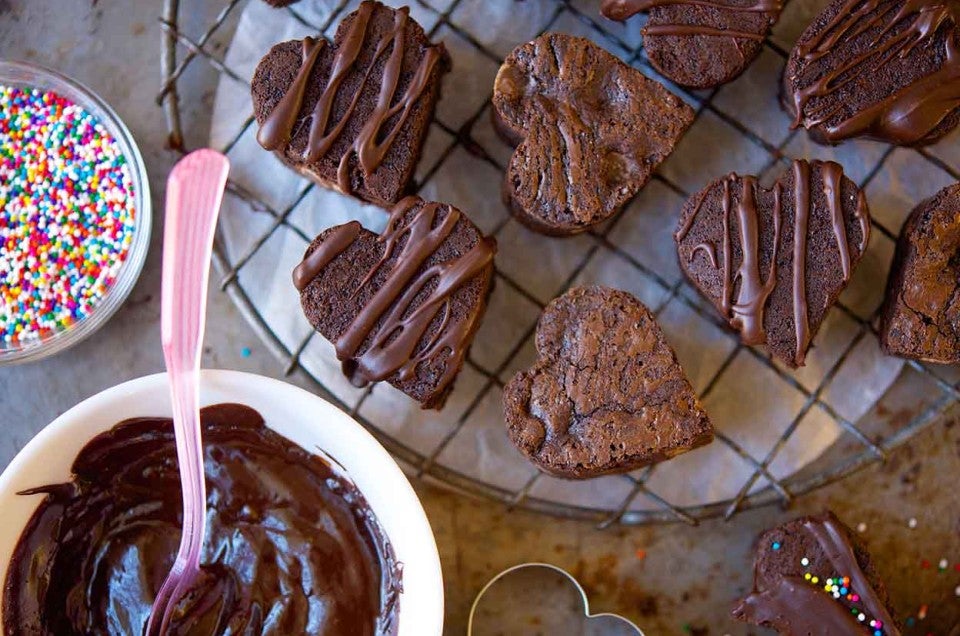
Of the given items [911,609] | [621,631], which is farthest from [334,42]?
[911,609]

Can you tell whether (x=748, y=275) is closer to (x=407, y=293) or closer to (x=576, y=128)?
(x=576, y=128)

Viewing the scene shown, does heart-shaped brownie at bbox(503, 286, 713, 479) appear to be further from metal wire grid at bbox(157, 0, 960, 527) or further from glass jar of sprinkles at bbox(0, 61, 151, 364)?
glass jar of sprinkles at bbox(0, 61, 151, 364)

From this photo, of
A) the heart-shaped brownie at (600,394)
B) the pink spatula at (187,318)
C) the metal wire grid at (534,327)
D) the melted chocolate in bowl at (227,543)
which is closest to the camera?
the pink spatula at (187,318)

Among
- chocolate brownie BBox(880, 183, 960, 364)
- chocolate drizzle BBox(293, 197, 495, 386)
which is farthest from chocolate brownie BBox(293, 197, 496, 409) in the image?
chocolate brownie BBox(880, 183, 960, 364)

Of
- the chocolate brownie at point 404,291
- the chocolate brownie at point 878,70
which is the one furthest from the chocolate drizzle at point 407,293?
the chocolate brownie at point 878,70

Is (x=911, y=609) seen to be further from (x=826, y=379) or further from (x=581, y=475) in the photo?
Answer: (x=581, y=475)

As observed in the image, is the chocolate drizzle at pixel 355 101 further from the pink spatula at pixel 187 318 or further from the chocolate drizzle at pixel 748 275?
the chocolate drizzle at pixel 748 275
